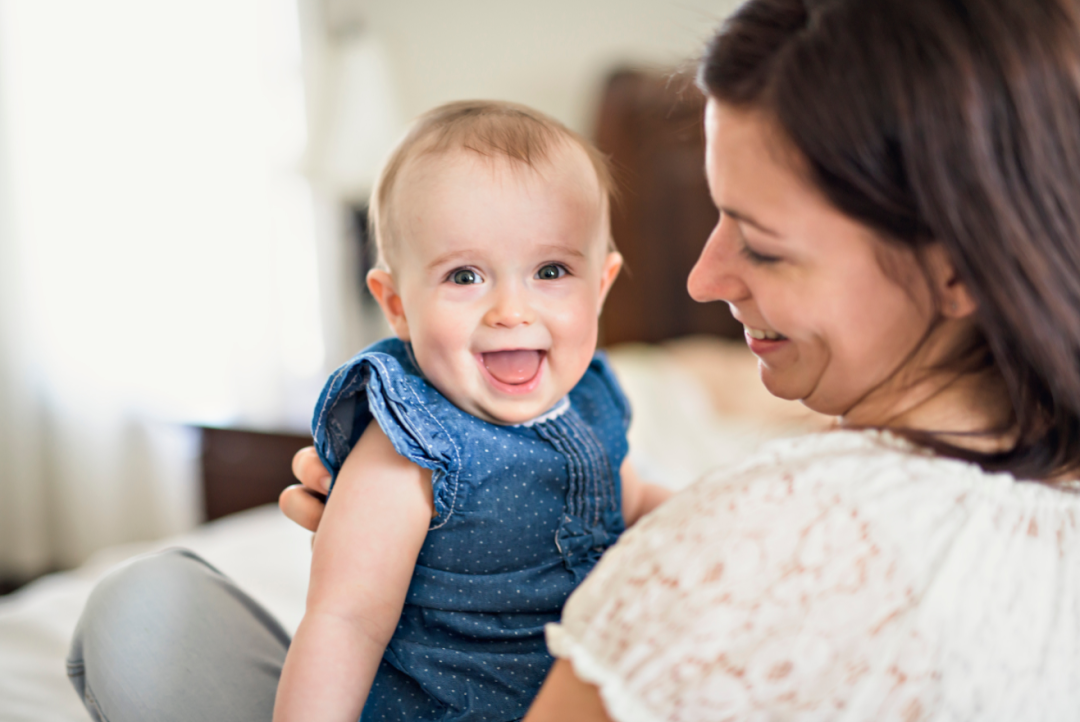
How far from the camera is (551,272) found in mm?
918

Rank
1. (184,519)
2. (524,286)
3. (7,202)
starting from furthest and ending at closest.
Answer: (184,519), (7,202), (524,286)

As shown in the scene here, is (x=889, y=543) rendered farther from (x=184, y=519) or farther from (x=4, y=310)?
(x=4, y=310)

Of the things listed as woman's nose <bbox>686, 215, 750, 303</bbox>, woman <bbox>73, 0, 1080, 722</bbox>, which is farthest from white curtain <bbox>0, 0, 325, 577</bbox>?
woman <bbox>73, 0, 1080, 722</bbox>

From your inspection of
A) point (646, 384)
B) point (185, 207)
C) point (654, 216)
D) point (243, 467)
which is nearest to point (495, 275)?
point (646, 384)

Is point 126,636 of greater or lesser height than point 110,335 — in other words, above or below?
above

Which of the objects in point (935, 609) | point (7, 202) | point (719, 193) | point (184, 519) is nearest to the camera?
point (935, 609)

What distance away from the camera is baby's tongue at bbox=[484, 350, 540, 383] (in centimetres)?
90

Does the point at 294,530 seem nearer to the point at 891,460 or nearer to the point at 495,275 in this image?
the point at 495,275

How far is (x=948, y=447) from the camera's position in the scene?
2.11 ft

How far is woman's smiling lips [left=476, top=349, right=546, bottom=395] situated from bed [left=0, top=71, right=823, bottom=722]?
0.81m

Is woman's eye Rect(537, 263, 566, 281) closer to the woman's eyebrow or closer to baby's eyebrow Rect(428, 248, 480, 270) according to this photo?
baby's eyebrow Rect(428, 248, 480, 270)

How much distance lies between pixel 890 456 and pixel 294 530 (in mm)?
1560

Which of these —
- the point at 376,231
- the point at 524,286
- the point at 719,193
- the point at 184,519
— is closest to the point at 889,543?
the point at 719,193

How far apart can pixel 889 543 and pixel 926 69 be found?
12.8 inches
